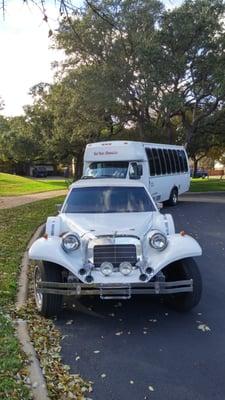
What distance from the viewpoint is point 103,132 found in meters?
40.1

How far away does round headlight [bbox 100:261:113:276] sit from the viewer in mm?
5875

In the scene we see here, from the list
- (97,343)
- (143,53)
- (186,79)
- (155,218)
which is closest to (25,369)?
(97,343)

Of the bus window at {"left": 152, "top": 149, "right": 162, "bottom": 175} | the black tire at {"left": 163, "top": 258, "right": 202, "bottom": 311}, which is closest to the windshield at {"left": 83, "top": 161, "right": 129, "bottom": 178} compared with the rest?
the bus window at {"left": 152, "top": 149, "right": 162, "bottom": 175}

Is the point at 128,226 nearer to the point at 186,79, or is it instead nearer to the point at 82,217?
the point at 82,217

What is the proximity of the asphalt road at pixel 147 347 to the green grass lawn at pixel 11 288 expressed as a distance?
1.91 ft

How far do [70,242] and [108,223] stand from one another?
2.71ft

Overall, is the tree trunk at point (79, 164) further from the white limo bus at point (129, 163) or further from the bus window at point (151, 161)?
the bus window at point (151, 161)

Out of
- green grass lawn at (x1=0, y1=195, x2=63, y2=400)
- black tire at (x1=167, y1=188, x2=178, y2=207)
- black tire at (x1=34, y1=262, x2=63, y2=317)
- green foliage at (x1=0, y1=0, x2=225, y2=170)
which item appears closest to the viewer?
green grass lawn at (x1=0, y1=195, x2=63, y2=400)

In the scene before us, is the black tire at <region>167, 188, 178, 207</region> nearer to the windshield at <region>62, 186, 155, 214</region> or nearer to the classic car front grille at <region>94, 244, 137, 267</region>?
the windshield at <region>62, 186, 155, 214</region>

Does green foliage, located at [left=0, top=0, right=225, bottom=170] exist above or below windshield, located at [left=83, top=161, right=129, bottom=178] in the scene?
above

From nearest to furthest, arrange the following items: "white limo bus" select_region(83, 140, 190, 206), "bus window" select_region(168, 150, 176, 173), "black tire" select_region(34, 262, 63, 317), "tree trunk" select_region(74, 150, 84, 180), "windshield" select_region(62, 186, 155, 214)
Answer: "black tire" select_region(34, 262, 63, 317), "windshield" select_region(62, 186, 155, 214), "white limo bus" select_region(83, 140, 190, 206), "bus window" select_region(168, 150, 176, 173), "tree trunk" select_region(74, 150, 84, 180)

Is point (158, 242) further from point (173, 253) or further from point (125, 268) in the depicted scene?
point (125, 268)

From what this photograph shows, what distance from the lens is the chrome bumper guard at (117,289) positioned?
5.72 metres

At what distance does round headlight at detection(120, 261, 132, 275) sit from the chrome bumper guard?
20 centimetres
